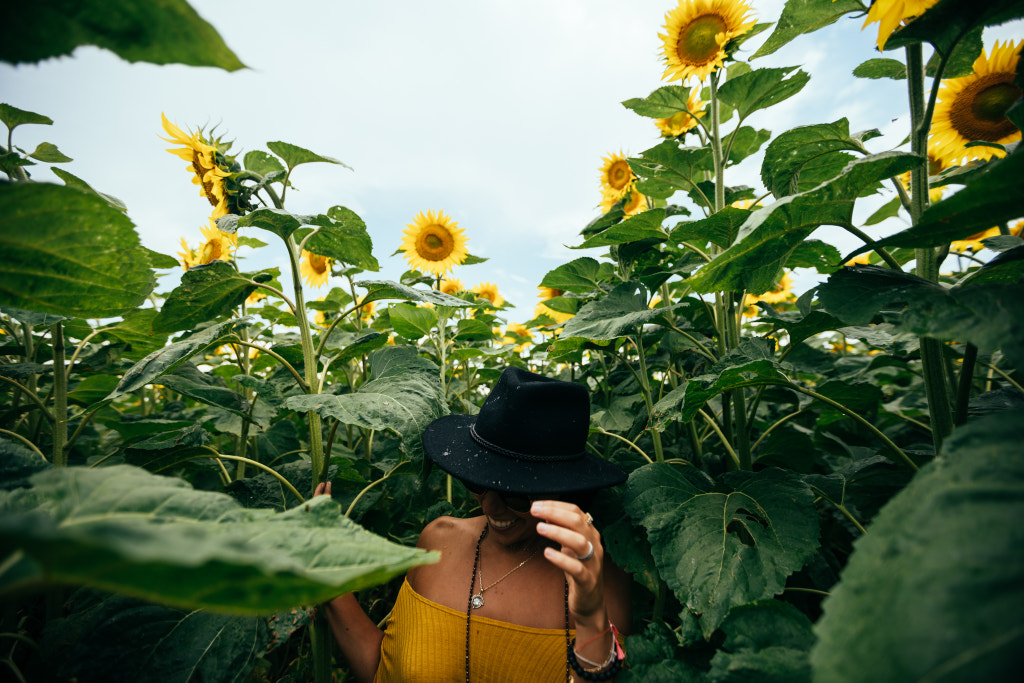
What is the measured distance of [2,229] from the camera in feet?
→ 2.19

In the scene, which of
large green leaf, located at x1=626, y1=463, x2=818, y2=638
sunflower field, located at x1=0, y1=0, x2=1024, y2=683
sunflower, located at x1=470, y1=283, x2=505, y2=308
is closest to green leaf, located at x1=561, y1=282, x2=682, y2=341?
sunflower field, located at x1=0, y1=0, x2=1024, y2=683

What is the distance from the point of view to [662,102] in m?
1.96

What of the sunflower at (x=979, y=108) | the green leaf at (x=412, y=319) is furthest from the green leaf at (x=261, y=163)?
the sunflower at (x=979, y=108)

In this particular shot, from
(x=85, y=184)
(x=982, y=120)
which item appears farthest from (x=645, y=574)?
(x=85, y=184)

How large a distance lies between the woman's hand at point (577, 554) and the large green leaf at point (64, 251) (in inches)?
40.7

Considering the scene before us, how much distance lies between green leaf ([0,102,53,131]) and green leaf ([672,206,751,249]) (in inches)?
91.1

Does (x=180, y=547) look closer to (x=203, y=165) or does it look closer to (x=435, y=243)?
(x=203, y=165)

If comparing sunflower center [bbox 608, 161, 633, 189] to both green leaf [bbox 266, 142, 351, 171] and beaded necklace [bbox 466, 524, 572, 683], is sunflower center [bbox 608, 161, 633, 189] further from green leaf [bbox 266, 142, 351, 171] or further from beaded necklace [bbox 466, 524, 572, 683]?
beaded necklace [bbox 466, 524, 572, 683]

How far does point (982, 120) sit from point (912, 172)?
99 cm

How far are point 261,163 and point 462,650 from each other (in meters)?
2.10

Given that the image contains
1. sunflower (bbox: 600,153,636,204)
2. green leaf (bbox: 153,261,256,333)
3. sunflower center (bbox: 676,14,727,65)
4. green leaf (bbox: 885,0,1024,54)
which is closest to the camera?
green leaf (bbox: 885,0,1024,54)

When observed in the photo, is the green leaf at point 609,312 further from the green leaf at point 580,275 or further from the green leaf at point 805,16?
the green leaf at point 805,16

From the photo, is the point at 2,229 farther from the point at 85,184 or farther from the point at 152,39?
the point at 85,184

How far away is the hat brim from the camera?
4.33 ft
